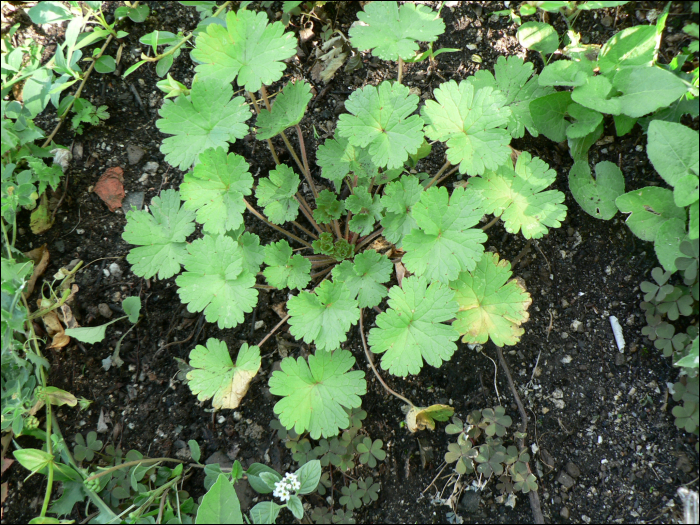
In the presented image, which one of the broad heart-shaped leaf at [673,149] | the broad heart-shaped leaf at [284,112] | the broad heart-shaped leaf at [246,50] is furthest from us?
the broad heart-shaped leaf at [284,112]

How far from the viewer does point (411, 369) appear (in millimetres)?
1702

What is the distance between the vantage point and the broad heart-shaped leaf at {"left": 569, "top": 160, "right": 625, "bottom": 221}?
195 centimetres

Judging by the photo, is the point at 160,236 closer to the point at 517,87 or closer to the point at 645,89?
the point at 517,87

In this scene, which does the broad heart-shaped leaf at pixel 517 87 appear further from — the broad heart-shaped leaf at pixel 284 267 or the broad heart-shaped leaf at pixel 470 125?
the broad heart-shaped leaf at pixel 284 267

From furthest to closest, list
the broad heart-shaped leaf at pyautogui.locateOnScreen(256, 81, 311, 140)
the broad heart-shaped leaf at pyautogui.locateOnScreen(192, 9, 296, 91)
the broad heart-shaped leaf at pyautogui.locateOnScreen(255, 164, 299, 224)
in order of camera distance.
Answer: the broad heart-shaped leaf at pyautogui.locateOnScreen(255, 164, 299, 224)
the broad heart-shaped leaf at pyautogui.locateOnScreen(256, 81, 311, 140)
the broad heart-shaped leaf at pyautogui.locateOnScreen(192, 9, 296, 91)

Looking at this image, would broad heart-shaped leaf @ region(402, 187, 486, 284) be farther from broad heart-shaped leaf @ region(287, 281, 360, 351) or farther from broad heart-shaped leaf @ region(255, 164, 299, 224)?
broad heart-shaped leaf @ region(255, 164, 299, 224)

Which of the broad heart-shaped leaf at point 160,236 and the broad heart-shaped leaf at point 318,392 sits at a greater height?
the broad heart-shaped leaf at point 160,236

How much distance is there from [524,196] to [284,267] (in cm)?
99

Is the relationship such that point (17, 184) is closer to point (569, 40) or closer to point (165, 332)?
point (165, 332)

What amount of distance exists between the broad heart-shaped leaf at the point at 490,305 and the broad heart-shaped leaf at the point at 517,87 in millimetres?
596

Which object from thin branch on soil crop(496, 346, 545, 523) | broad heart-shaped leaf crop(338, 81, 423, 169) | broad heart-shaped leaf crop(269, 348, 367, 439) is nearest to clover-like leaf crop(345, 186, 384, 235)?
broad heart-shaped leaf crop(338, 81, 423, 169)

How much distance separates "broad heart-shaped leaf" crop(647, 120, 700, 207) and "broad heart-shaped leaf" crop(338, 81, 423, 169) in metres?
0.84

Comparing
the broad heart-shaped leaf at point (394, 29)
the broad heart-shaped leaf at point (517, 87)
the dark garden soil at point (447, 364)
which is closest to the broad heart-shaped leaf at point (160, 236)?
the dark garden soil at point (447, 364)

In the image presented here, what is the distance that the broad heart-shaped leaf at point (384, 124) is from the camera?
1766mm
